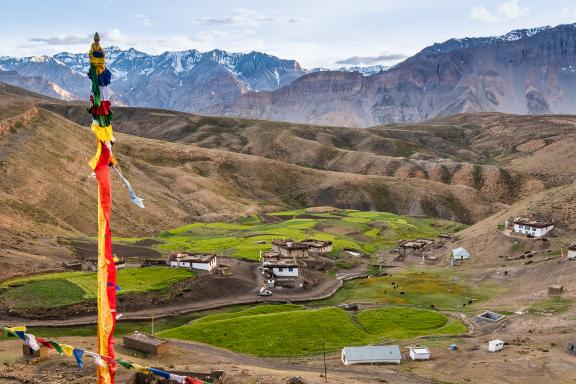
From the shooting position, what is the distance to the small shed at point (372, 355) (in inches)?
2020

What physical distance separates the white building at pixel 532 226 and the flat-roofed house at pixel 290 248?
42.5 meters

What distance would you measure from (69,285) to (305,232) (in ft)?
229

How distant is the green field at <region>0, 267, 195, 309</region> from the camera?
2672 inches

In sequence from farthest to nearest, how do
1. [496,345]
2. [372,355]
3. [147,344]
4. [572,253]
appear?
[572,253]
[496,345]
[372,355]
[147,344]

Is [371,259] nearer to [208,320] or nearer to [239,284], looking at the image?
[239,284]

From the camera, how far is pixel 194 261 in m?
86.0

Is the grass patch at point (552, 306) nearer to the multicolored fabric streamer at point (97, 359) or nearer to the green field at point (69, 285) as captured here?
Result: the green field at point (69, 285)

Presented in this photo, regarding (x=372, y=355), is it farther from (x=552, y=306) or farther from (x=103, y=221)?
(x=103, y=221)

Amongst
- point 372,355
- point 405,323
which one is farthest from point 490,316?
point 372,355

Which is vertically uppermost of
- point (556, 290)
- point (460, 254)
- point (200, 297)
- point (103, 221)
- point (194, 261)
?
point (103, 221)

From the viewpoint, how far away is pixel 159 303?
72562mm

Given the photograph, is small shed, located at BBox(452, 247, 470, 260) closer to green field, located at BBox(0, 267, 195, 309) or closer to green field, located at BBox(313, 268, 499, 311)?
green field, located at BBox(313, 268, 499, 311)

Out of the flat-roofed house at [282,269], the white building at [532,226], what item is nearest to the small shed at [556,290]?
the white building at [532,226]

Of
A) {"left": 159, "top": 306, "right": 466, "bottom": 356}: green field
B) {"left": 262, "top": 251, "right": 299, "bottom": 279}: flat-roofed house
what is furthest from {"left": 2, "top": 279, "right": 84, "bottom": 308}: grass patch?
{"left": 262, "top": 251, "right": 299, "bottom": 279}: flat-roofed house
